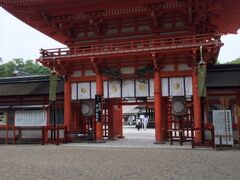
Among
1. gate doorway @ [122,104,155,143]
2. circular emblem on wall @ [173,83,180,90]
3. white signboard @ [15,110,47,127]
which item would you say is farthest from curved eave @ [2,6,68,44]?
gate doorway @ [122,104,155,143]

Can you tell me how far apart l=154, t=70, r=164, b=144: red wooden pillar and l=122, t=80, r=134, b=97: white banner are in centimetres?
175

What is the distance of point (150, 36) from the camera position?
75.7 ft

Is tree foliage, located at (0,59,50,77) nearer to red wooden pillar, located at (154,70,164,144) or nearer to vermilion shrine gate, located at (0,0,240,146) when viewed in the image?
vermilion shrine gate, located at (0,0,240,146)

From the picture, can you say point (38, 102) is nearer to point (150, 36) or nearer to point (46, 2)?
point (46, 2)

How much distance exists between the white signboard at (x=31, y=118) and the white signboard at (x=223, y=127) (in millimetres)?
11331

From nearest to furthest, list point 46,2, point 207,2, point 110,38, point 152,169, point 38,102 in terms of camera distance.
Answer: point 152,169
point 207,2
point 46,2
point 110,38
point 38,102

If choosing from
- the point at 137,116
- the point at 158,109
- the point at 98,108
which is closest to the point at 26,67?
the point at 137,116

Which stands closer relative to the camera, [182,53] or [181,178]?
[181,178]

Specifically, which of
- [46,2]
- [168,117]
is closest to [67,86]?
[46,2]

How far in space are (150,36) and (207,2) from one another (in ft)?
14.1

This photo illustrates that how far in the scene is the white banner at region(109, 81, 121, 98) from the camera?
23219mm

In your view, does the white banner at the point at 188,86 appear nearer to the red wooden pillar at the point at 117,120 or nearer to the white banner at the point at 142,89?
the white banner at the point at 142,89

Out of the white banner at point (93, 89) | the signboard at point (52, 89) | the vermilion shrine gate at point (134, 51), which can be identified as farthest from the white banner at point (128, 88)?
the signboard at point (52, 89)

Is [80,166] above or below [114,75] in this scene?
below
